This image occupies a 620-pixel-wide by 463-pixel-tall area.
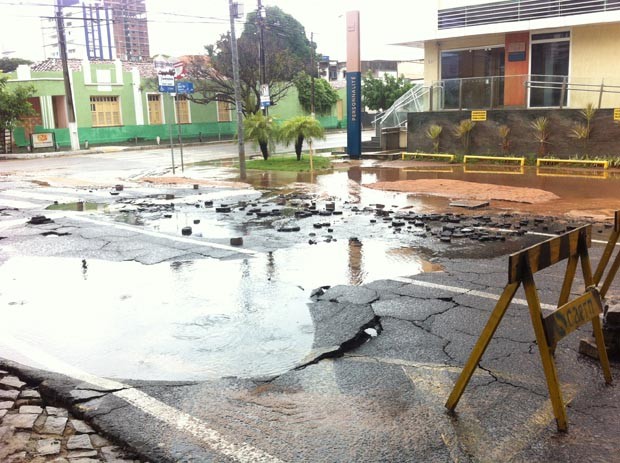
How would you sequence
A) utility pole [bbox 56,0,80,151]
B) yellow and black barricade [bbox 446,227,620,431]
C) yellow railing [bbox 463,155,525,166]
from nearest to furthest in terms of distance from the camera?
yellow and black barricade [bbox 446,227,620,431]
yellow railing [bbox 463,155,525,166]
utility pole [bbox 56,0,80,151]

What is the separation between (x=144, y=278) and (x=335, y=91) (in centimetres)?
5738

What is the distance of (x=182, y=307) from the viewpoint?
21.0ft

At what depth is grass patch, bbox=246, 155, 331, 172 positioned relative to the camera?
22.7 metres

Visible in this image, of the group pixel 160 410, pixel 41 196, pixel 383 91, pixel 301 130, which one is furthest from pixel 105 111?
pixel 160 410

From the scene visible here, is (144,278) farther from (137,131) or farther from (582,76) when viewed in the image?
(137,131)

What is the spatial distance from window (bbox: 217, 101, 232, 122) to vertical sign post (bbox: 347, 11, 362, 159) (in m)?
26.7

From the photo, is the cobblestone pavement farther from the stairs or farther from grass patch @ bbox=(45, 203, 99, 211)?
the stairs

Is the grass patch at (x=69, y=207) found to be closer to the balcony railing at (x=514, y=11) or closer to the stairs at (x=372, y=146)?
the stairs at (x=372, y=146)

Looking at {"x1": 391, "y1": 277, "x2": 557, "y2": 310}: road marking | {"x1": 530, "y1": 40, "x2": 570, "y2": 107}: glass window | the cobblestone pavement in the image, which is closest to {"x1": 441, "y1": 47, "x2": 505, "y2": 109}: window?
{"x1": 530, "y1": 40, "x2": 570, "y2": 107}: glass window

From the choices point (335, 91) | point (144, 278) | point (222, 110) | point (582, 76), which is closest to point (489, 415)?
point (144, 278)

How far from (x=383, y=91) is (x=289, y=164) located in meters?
35.1

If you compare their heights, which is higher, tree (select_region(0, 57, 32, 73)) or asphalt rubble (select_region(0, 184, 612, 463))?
tree (select_region(0, 57, 32, 73))

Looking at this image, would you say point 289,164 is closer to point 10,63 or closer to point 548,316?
point 548,316

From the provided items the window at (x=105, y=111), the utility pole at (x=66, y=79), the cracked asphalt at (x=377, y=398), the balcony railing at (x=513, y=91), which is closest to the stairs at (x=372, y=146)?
the balcony railing at (x=513, y=91)
